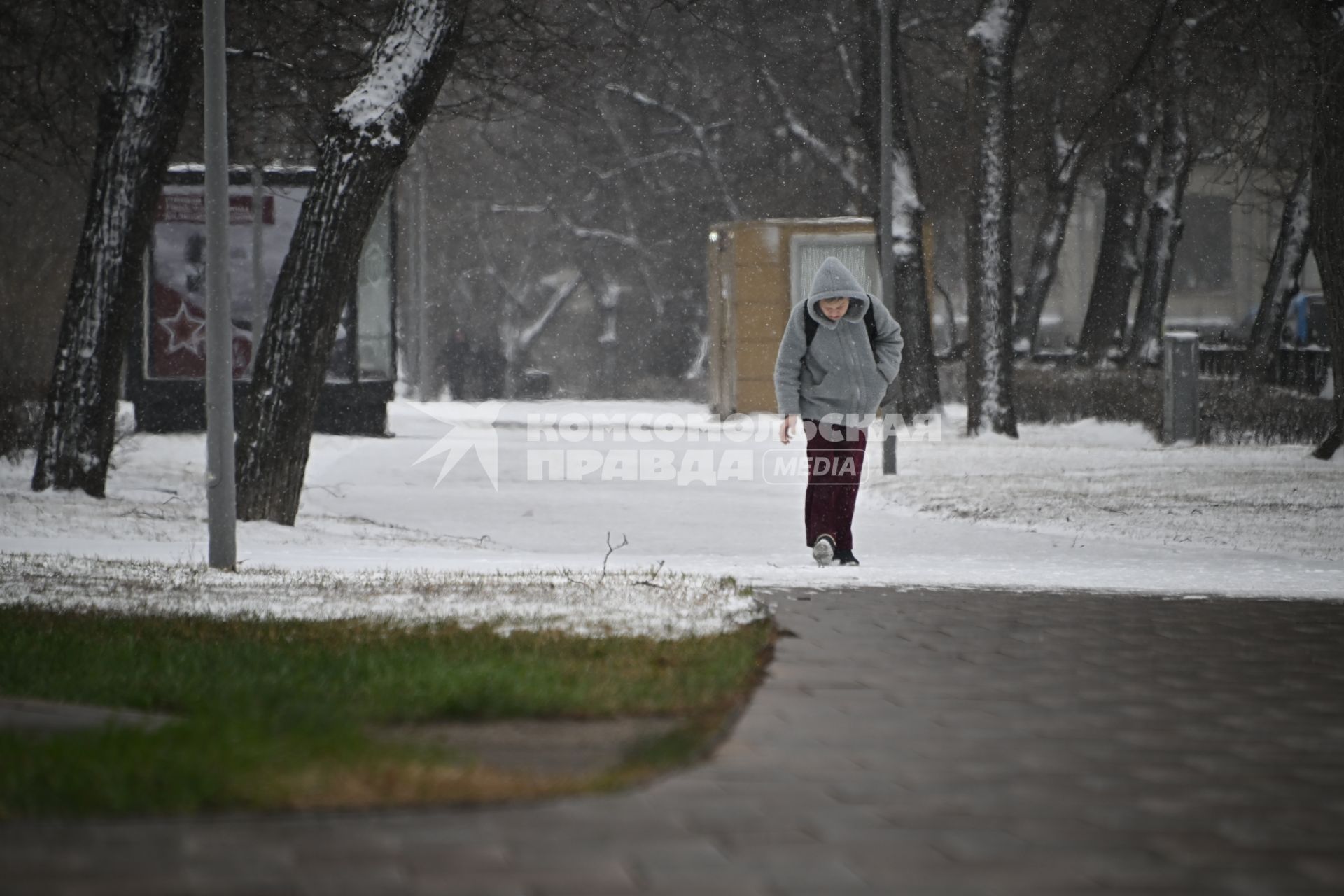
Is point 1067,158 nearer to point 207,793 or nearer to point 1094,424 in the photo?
point 1094,424

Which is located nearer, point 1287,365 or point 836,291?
point 836,291

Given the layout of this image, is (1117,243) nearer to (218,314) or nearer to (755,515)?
(755,515)

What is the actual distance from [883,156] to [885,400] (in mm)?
5315

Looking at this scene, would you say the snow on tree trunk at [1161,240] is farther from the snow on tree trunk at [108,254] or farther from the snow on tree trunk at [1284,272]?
the snow on tree trunk at [108,254]

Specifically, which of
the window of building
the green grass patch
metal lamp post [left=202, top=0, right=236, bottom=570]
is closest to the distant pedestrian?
the window of building

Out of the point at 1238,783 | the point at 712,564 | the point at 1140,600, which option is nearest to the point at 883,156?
the point at 712,564

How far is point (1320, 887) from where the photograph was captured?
12.0 feet

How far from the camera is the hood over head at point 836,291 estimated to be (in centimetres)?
1014

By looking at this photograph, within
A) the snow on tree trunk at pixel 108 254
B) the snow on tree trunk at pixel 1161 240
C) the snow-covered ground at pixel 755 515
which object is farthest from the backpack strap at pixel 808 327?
the snow on tree trunk at pixel 1161 240

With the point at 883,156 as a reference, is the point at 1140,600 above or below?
below

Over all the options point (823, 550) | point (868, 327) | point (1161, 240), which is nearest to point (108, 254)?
point (868, 327)

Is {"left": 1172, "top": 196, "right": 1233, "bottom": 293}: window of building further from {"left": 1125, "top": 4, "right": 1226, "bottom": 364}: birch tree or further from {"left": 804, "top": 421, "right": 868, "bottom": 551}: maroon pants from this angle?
{"left": 804, "top": 421, "right": 868, "bottom": 551}: maroon pants

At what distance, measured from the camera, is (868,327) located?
10.5 metres

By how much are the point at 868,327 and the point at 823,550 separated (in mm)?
1311
